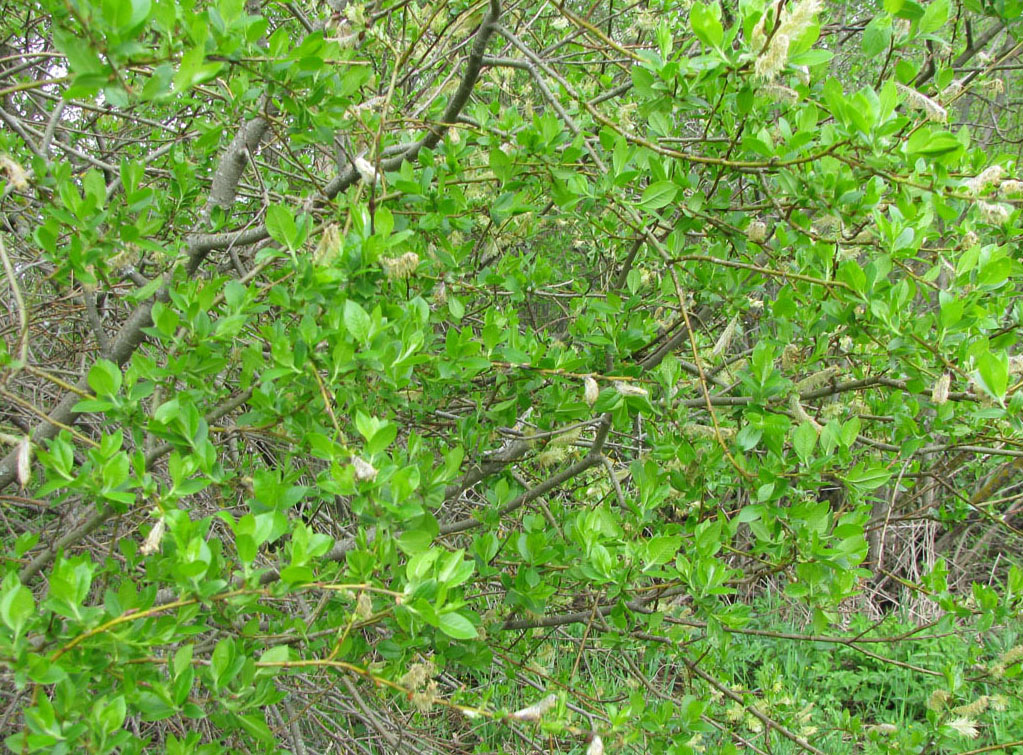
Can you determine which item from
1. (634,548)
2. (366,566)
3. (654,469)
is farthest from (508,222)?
(366,566)

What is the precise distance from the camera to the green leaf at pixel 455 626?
1.19m

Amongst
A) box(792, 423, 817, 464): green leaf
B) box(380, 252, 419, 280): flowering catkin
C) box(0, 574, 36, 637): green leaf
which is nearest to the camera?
box(0, 574, 36, 637): green leaf

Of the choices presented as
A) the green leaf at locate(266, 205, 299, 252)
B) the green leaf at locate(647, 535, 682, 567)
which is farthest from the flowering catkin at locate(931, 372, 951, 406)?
the green leaf at locate(266, 205, 299, 252)

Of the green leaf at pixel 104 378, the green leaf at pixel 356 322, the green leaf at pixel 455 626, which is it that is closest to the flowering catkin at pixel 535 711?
the green leaf at pixel 455 626

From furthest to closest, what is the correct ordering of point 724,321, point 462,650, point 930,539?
point 930,539 < point 724,321 < point 462,650

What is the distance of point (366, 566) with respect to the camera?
132cm

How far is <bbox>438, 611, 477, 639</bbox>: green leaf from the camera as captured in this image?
119 cm

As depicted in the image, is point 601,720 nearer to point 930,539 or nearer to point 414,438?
point 414,438

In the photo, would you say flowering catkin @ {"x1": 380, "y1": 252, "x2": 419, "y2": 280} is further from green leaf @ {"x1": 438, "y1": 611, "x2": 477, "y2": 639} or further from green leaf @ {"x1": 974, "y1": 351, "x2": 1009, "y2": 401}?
green leaf @ {"x1": 974, "y1": 351, "x2": 1009, "y2": 401}

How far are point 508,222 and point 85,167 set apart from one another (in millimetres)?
1763

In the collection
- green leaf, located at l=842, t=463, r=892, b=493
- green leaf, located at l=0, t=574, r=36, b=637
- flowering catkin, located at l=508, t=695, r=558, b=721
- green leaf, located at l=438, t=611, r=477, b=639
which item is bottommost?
flowering catkin, located at l=508, t=695, r=558, b=721

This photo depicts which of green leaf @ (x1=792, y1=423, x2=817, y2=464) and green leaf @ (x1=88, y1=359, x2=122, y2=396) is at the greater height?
green leaf @ (x1=88, y1=359, x2=122, y2=396)

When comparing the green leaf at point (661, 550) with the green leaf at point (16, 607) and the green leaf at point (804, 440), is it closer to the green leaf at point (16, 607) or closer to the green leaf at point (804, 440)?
the green leaf at point (804, 440)

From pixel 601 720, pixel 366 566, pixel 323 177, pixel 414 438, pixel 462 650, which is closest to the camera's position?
pixel 366 566
